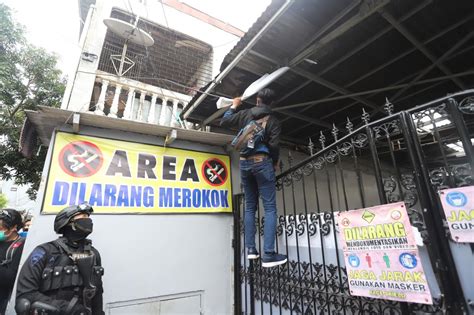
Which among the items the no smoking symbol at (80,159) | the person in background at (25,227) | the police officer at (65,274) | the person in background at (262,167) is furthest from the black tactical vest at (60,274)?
the person in background at (25,227)

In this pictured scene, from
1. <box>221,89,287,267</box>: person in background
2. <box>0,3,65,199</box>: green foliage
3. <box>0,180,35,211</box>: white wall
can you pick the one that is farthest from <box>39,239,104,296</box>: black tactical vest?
<box>0,180,35,211</box>: white wall

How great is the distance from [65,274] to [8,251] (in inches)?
59.7

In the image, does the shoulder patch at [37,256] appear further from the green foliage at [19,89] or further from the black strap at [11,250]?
the green foliage at [19,89]

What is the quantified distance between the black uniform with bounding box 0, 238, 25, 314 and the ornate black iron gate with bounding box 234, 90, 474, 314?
3.31 metres

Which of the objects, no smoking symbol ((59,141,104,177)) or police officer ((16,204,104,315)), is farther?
no smoking symbol ((59,141,104,177))

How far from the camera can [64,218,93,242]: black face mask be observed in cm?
282

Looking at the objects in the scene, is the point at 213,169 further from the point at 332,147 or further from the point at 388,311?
the point at 388,311

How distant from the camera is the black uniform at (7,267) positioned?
10.5ft

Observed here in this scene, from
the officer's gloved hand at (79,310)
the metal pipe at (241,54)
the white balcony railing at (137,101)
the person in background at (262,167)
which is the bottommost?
the officer's gloved hand at (79,310)

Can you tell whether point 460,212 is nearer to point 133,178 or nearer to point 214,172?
point 214,172

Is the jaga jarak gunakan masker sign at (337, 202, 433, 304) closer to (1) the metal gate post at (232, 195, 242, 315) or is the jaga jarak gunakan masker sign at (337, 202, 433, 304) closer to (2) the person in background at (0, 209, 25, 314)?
(1) the metal gate post at (232, 195, 242, 315)

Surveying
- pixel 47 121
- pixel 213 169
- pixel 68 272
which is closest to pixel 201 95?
pixel 213 169

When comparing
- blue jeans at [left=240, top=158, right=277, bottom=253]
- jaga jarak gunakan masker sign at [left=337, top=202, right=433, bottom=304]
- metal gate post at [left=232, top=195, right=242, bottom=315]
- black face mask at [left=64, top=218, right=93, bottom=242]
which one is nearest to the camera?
jaga jarak gunakan masker sign at [left=337, top=202, right=433, bottom=304]

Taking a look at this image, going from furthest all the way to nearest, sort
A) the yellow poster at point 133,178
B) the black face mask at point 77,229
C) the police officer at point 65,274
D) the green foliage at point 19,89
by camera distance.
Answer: the green foliage at point 19,89 < the yellow poster at point 133,178 < the black face mask at point 77,229 < the police officer at point 65,274
